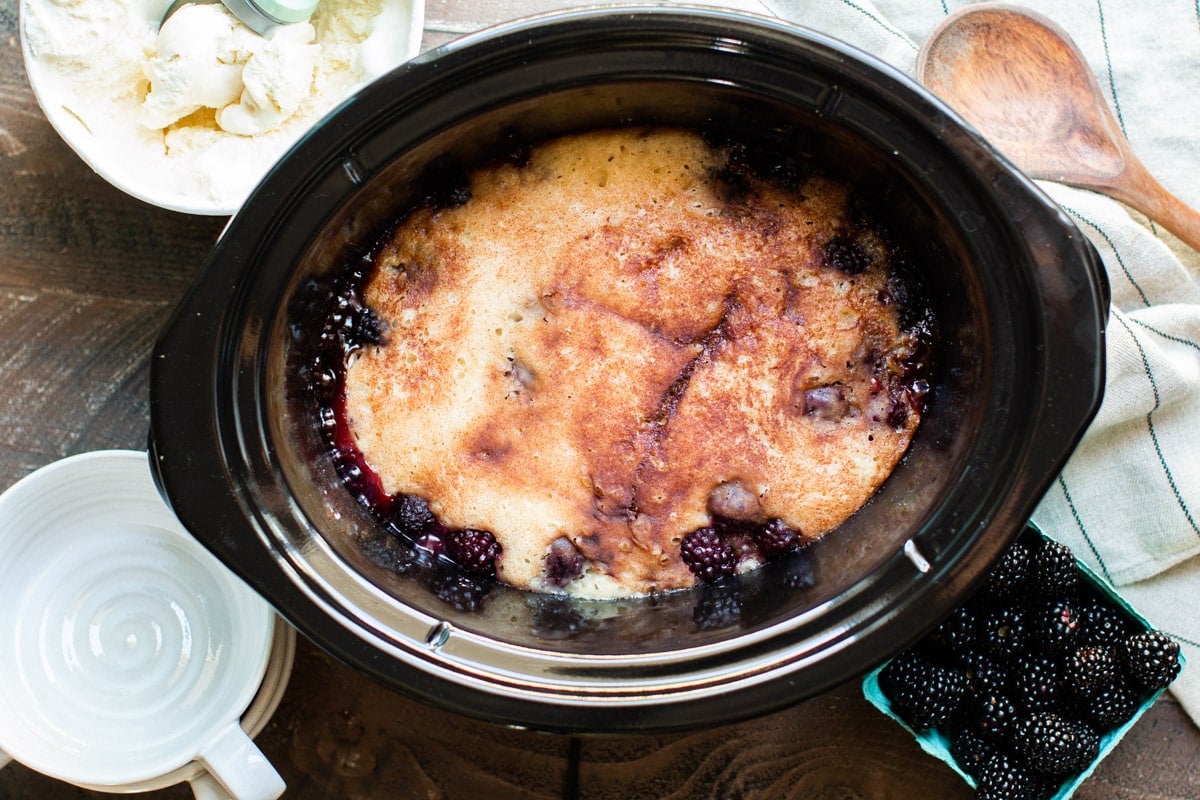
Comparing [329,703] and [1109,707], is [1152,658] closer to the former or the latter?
[1109,707]

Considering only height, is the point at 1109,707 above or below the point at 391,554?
above

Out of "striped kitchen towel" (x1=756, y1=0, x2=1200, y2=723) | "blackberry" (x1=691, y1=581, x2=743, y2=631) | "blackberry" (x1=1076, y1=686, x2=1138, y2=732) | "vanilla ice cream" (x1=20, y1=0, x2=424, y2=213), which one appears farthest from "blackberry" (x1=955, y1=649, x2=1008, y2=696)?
"vanilla ice cream" (x1=20, y1=0, x2=424, y2=213)

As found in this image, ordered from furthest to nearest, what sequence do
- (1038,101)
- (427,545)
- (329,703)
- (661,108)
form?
(329,703) → (1038,101) → (427,545) → (661,108)

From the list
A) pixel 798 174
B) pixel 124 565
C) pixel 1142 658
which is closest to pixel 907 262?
pixel 798 174

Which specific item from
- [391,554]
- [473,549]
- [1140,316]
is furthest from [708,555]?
[1140,316]

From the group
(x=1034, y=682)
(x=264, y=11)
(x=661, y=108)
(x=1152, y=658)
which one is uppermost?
(x=661, y=108)

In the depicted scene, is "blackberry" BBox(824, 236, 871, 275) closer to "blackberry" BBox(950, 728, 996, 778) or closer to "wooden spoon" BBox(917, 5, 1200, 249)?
"wooden spoon" BBox(917, 5, 1200, 249)

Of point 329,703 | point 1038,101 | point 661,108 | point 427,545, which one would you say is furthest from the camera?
point 329,703
